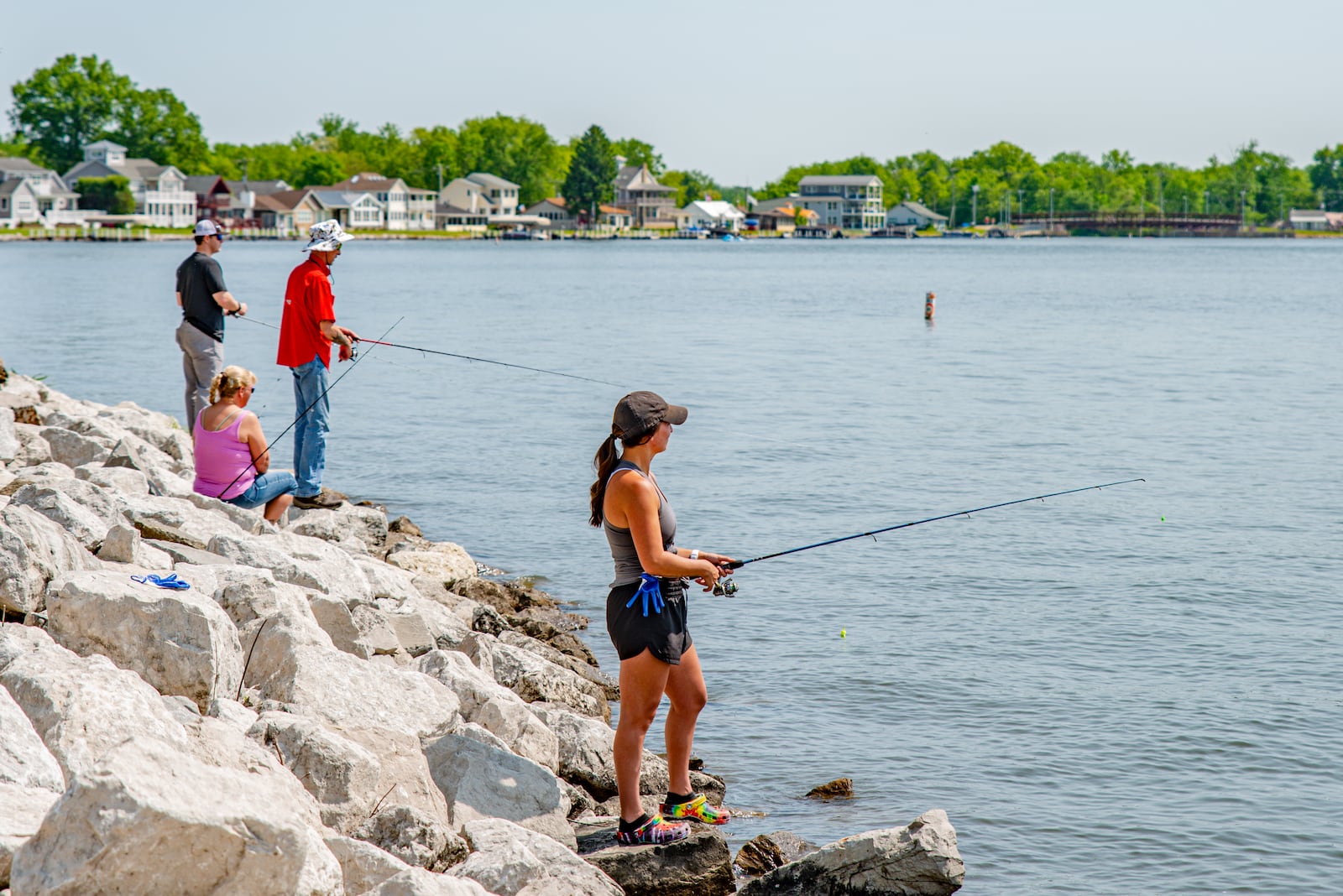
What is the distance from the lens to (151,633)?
5.65m

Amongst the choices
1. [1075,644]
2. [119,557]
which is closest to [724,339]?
[1075,644]

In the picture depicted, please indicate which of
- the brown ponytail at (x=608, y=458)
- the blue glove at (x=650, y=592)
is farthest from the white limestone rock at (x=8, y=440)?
the blue glove at (x=650, y=592)

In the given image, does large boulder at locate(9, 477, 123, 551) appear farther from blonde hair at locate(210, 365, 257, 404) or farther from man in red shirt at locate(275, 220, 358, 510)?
man in red shirt at locate(275, 220, 358, 510)

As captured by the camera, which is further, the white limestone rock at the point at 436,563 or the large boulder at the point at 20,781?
the white limestone rock at the point at 436,563

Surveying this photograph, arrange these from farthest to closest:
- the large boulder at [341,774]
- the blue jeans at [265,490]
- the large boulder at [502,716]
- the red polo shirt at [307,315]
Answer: the red polo shirt at [307,315], the blue jeans at [265,490], the large boulder at [502,716], the large boulder at [341,774]

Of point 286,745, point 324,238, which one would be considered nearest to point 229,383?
point 324,238

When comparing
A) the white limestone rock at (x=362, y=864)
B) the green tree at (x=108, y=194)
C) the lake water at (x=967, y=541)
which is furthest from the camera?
the green tree at (x=108, y=194)

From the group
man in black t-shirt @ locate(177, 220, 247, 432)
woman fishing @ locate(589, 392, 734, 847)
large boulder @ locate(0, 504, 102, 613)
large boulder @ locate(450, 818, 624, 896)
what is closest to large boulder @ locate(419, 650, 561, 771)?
woman fishing @ locate(589, 392, 734, 847)

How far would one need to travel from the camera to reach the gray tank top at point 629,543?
17.7 ft

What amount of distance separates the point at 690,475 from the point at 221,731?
11769 mm

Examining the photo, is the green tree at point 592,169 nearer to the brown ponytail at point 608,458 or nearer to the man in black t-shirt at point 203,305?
the man in black t-shirt at point 203,305

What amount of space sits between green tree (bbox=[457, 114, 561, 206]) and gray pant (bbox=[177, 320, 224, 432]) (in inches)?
6687

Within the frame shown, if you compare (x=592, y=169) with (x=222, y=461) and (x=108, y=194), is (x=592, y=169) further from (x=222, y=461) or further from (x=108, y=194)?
(x=222, y=461)

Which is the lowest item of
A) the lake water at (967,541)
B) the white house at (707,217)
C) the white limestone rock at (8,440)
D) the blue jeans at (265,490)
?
the lake water at (967,541)
